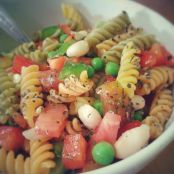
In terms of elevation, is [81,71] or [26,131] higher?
[81,71]

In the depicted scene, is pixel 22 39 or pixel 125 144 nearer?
pixel 125 144

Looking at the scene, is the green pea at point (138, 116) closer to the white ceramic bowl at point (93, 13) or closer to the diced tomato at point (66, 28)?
the white ceramic bowl at point (93, 13)

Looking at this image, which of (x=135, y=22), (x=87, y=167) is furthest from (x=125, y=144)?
(x=135, y=22)

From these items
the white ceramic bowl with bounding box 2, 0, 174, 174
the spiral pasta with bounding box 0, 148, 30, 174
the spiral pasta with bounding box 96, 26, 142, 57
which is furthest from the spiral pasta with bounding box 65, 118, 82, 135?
the white ceramic bowl with bounding box 2, 0, 174, 174

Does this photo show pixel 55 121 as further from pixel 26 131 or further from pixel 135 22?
pixel 135 22

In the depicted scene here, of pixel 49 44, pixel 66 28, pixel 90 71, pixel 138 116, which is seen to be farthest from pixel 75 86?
pixel 66 28

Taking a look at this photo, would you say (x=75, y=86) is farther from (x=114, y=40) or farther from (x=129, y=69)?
(x=114, y=40)
